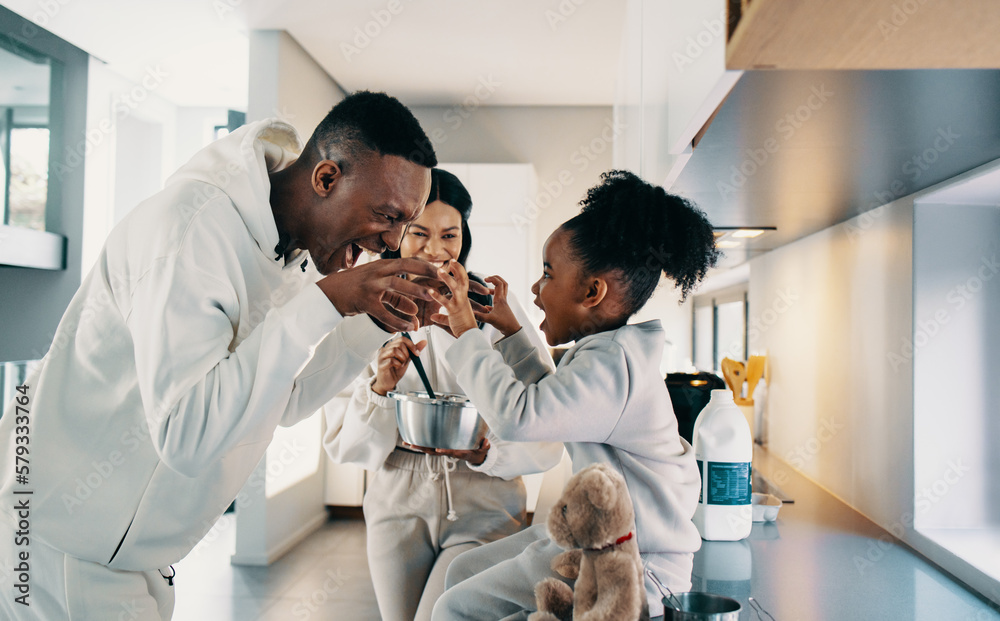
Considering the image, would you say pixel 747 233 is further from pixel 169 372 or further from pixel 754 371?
pixel 169 372

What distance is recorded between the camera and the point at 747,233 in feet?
6.51

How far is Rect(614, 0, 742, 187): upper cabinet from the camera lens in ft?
2.41

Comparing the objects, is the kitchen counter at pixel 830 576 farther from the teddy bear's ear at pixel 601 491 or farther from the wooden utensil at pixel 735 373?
the wooden utensil at pixel 735 373

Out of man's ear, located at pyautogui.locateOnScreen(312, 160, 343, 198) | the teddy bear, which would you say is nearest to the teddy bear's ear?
the teddy bear

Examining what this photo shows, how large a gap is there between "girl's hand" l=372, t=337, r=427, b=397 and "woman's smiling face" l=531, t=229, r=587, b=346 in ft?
1.14

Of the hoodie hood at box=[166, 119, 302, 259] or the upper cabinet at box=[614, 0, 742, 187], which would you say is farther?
the hoodie hood at box=[166, 119, 302, 259]

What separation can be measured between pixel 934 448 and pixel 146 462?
144 centimetres

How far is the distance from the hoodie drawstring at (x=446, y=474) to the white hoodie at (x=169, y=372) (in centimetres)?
57

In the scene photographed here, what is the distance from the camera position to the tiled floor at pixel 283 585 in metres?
2.72

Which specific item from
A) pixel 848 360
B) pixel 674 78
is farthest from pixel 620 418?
pixel 848 360

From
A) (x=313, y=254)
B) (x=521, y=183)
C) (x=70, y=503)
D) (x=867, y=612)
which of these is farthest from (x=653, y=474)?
(x=521, y=183)

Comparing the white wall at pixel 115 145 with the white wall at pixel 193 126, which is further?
the white wall at pixel 193 126

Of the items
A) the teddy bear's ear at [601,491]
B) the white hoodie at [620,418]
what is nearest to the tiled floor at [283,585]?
the white hoodie at [620,418]

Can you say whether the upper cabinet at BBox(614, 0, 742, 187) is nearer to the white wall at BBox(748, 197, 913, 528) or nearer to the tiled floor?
the white wall at BBox(748, 197, 913, 528)
